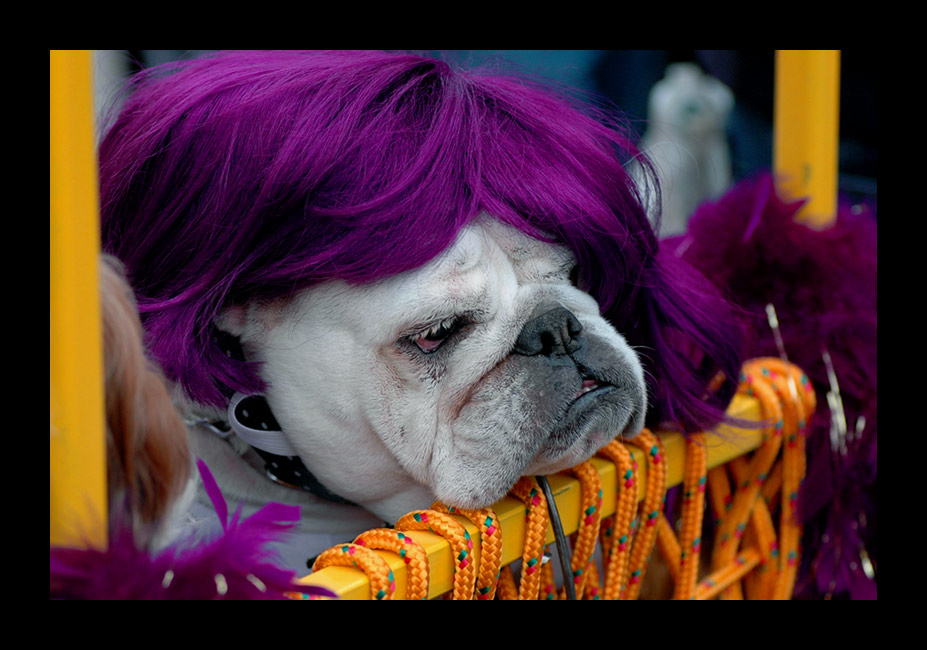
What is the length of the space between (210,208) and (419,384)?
0.22m

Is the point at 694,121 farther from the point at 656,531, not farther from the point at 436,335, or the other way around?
the point at 436,335

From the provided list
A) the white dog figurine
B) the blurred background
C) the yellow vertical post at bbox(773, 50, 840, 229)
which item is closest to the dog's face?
the yellow vertical post at bbox(773, 50, 840, 229)

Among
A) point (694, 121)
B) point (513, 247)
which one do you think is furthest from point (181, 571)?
point (694, 121)

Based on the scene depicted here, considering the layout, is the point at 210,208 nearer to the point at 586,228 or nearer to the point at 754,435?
the point at 586,228

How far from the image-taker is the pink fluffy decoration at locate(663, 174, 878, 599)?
1.03 metres

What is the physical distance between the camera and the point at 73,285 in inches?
18.5

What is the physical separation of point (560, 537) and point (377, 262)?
28cm

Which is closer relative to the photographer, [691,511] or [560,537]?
[560,537]

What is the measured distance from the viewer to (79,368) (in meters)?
0.47

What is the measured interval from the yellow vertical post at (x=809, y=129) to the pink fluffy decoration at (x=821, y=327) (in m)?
0.07

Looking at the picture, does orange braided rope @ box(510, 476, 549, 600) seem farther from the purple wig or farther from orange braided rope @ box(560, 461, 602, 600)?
the purple wig

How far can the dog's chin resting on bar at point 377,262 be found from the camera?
27.5 inches

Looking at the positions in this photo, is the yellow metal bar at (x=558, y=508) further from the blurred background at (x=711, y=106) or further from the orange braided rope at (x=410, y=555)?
the blurred background at (x=711, y=106)

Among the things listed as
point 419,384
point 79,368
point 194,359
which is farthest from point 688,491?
point 79,368
